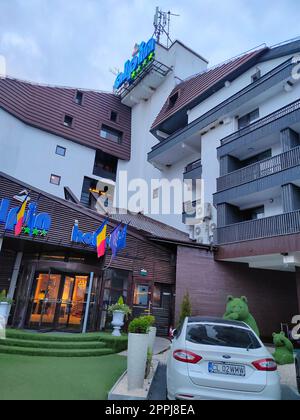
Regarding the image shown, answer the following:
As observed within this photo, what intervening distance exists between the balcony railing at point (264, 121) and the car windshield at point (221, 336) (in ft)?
42.0

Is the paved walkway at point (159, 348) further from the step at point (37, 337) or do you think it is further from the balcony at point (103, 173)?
the balcony at point (103, 173)

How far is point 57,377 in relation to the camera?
19.6 ft

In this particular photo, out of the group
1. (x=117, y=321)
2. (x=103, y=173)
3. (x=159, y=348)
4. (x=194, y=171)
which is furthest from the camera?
(x=103, y=173)

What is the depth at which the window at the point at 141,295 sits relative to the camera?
13578mm

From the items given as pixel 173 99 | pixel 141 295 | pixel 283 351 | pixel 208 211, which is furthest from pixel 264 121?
pixel 283 351

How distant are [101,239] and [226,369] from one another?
28.9ft

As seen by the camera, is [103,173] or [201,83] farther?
[103,173]

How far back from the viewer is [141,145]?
26.5 meters

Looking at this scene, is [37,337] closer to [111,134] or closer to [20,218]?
[20,218]

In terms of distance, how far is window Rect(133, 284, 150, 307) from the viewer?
1358cm

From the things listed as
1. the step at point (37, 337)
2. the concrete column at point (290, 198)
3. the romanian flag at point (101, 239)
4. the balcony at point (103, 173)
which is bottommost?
the step at point (37, 337)

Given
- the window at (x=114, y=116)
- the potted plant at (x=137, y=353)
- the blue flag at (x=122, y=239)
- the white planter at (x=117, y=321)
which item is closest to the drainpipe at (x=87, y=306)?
the white planter at (x=117, y=321)

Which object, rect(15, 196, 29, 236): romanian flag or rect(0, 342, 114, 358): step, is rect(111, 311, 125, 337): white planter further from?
rect(15, 196, 29, 236): romanian flag

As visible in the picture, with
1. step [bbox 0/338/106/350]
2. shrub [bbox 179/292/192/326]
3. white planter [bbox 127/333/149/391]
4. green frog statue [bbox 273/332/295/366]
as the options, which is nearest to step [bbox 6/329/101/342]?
step [bbox 0/338/106/350]
